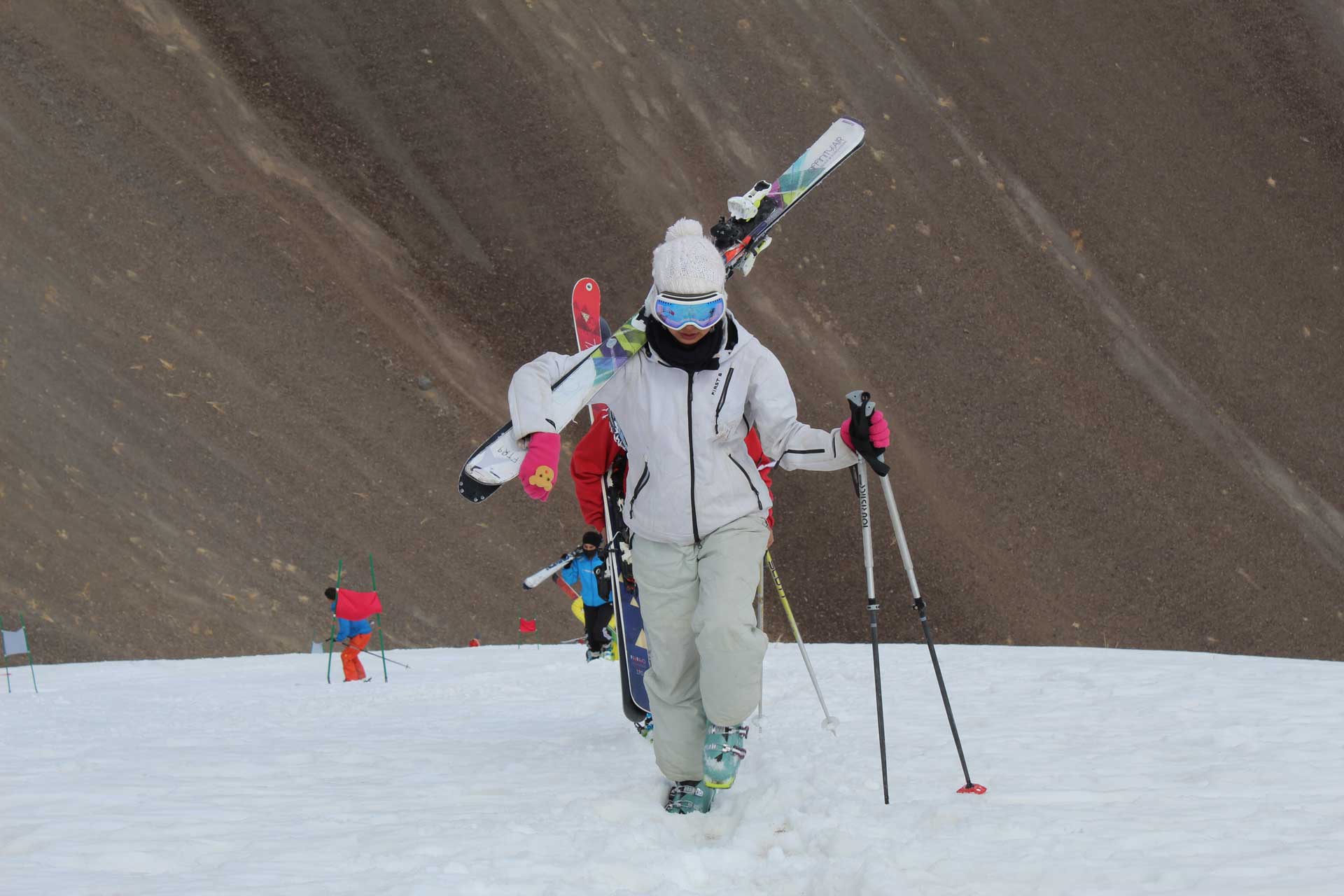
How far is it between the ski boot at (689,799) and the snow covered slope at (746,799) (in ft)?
0.26

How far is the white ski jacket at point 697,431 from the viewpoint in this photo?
413 centimetres

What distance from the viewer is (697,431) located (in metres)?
4.12

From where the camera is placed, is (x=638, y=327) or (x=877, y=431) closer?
(x=877, y=431)

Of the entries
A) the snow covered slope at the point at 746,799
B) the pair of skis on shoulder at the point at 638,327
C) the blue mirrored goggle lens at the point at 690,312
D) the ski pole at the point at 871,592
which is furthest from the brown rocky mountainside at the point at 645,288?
the blue mirrored goggle lens at the point at 690,312

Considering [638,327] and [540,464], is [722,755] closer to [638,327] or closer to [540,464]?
[540,464]

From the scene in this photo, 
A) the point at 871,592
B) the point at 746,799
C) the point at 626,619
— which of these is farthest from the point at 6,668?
the point at 871,592

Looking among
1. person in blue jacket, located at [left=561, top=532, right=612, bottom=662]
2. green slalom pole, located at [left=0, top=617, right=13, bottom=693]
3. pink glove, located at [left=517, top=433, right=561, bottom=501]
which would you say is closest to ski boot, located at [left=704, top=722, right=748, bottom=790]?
pink glove, located at [left=517, top=433, right=561, bottom=501]

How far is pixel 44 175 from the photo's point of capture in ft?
41.1

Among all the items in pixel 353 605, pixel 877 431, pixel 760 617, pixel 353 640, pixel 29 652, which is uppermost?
pixel 29 652

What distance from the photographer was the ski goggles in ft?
Answer: 13.4

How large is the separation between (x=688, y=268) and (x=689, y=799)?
2.11m

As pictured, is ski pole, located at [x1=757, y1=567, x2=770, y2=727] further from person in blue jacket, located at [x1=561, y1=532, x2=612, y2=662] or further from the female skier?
person in blue jacket, located at [x1=561, y1=532, x2=612, y2=662]

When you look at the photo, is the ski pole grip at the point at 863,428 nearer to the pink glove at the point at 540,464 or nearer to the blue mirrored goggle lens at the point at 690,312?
the blue mirrored goggle lens at the point at 690,312

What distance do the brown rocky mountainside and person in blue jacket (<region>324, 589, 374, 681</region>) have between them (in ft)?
6.87
